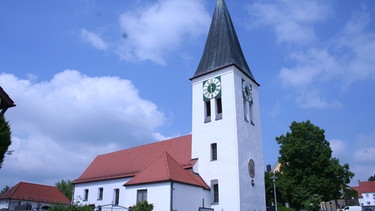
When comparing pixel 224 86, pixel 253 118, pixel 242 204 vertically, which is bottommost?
pixel 242 204

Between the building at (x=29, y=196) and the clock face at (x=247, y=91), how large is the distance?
25.8 metres

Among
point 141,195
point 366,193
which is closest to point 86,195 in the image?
point 141,195

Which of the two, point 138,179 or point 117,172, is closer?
point 138,179

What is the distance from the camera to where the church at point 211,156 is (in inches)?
1001

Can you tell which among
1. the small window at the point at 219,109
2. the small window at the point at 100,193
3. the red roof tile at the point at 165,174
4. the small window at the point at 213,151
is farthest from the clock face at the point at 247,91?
the small window at the point at 100,193

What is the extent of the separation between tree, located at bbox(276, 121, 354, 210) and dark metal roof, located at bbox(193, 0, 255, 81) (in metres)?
11.8

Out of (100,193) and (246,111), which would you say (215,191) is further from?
(100,193)

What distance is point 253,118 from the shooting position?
31344 mm

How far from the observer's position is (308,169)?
3847cm

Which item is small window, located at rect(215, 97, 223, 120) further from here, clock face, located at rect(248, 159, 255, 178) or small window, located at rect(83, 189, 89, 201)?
small window, located at rect(83, 189, 89, 201)

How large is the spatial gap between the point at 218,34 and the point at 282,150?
15.8 m

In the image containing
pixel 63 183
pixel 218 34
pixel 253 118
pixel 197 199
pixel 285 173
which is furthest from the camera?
pixel 63 183

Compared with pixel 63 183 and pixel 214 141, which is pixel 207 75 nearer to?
pixel 214 141

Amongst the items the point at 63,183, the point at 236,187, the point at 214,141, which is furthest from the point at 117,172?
the point at 63,183
